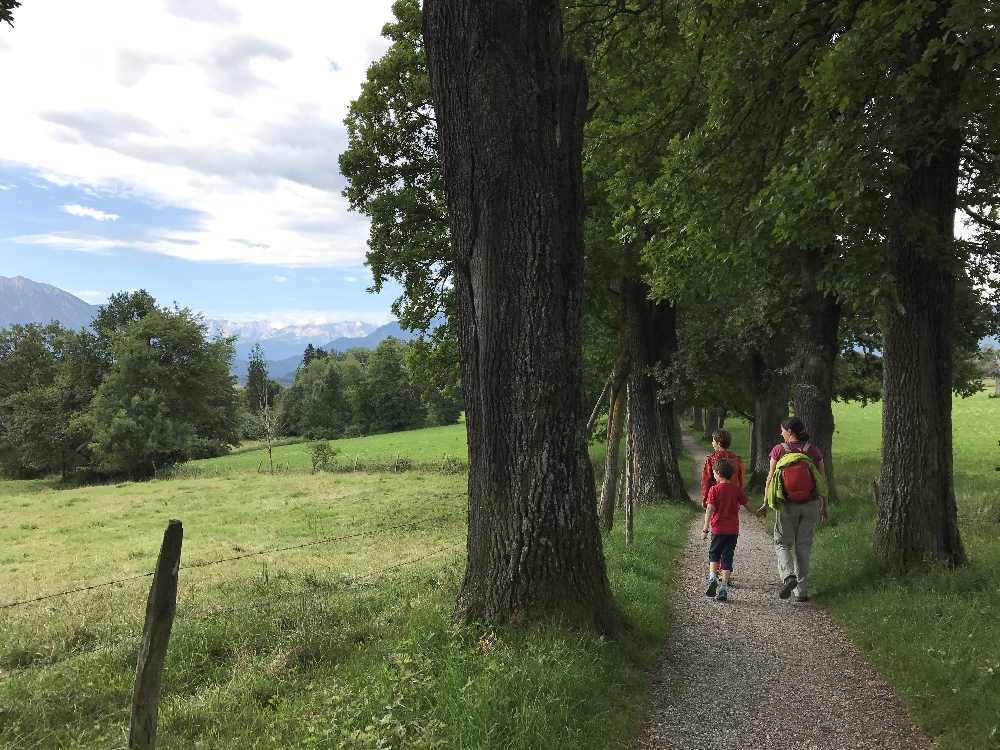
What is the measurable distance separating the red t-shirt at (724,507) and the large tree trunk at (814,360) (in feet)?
24.8

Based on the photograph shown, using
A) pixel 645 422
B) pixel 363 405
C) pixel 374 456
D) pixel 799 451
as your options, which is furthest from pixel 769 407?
pixel 363 405

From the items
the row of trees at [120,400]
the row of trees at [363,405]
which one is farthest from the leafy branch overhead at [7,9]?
the row of trees at [363,405]

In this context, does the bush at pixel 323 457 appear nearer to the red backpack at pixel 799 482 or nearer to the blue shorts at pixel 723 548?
the blue shorts at pixel 723 548

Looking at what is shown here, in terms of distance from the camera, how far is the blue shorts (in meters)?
8.02

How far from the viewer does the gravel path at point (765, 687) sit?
14.4ft

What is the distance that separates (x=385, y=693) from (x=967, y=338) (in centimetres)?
2306

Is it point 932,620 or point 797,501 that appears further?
point 797,501

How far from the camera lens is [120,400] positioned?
4769 cm

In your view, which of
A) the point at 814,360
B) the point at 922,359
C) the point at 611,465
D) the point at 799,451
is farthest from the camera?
the point at 814,360

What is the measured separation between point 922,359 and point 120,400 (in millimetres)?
53144

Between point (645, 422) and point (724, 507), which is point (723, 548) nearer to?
point (724, 507)

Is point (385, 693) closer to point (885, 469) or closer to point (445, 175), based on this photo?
point (445, 175)

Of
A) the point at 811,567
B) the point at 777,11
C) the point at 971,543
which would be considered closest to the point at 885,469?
the point at 811,567

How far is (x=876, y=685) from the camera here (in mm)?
5211
